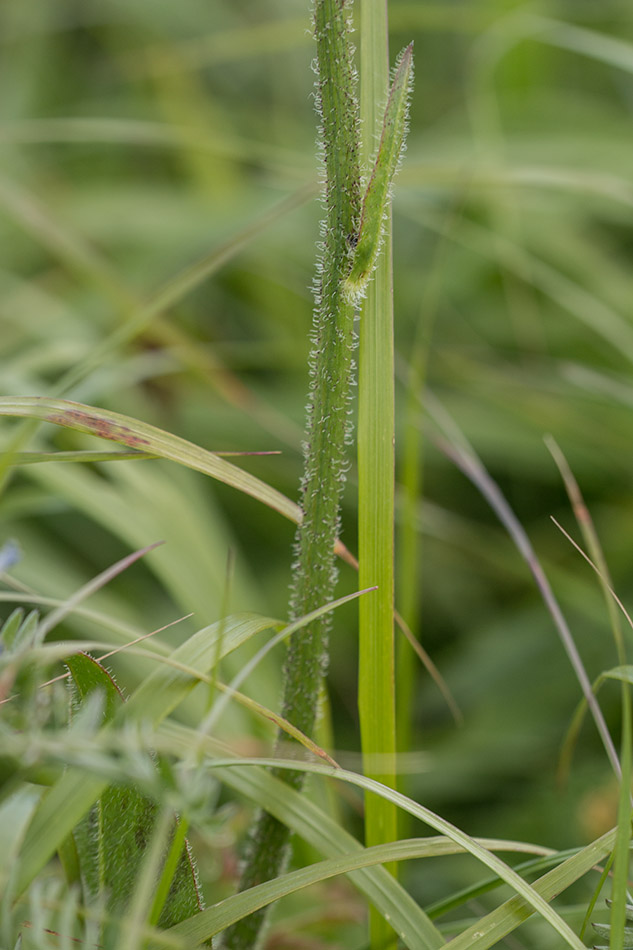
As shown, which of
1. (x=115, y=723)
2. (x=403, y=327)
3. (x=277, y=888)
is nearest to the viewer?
(x=115, y=723)

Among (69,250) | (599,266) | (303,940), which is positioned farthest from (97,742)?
(599,266)

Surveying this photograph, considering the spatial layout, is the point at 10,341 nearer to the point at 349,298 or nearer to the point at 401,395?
the point at 401,395

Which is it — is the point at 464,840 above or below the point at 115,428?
below

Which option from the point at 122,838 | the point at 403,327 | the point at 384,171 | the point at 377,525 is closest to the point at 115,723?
the point at 122,838

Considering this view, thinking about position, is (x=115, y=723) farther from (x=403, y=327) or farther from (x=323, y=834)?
(x=403, y=327)

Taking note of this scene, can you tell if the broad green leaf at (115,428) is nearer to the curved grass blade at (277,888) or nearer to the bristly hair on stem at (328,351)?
the bristly hair on stem at (328,351)

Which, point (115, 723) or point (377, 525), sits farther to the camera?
point (377, 525)

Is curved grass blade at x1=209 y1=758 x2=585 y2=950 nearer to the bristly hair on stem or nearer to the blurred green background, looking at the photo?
the bristly hair on stem
